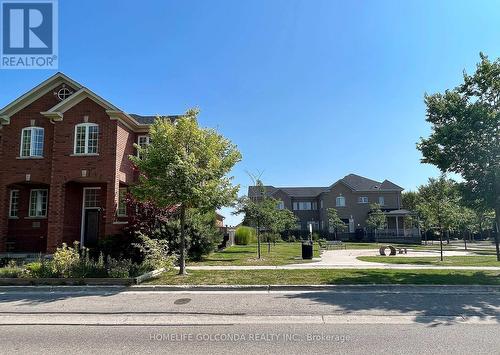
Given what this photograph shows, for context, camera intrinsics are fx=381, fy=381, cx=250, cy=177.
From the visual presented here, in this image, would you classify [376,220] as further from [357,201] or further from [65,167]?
[65,167]

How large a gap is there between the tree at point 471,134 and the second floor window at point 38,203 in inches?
805

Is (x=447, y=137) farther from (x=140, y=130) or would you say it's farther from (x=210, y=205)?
(x=140, y=130)

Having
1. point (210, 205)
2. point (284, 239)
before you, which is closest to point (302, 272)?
point (210, 205)

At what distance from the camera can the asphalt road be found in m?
6.26

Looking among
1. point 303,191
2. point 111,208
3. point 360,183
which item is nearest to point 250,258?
point 111,208

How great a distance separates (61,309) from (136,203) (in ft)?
32.7

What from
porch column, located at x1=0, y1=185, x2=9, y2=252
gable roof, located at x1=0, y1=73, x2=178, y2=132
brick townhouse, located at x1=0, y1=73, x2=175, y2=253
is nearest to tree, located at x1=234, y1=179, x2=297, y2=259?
brick townhouse, located at x1=0, y1=73, x2=175, y2=253

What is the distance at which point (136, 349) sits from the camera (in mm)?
6141

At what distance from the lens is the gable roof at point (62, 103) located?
806 inches

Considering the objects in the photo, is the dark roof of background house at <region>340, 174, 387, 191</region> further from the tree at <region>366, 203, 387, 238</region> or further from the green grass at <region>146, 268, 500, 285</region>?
the green grass at <region>146, 268, 500, 285</region>

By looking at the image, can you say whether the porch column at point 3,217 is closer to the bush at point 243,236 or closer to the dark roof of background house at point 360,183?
the bush at point 243,236

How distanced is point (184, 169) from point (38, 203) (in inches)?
539

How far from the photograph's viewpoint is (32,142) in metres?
21.7

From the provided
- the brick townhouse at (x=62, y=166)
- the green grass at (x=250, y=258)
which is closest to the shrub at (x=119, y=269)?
the green grass at (x=250, y=258)
